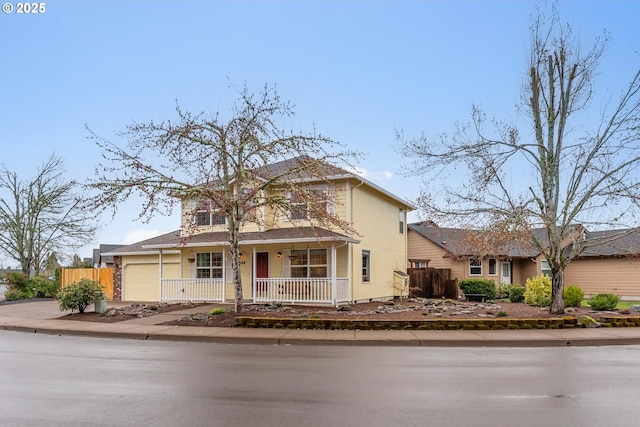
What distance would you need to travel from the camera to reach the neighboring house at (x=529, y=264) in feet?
97.5

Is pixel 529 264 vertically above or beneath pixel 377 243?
beneath

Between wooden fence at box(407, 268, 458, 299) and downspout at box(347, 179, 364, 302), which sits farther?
wooden fence at box(407, 268, 458, 299)

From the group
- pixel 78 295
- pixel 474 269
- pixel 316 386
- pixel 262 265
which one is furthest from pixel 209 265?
pixel 474 269

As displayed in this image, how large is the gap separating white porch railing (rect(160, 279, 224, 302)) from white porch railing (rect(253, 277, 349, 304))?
2.22m

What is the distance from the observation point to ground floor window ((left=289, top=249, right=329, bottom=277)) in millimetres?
19977

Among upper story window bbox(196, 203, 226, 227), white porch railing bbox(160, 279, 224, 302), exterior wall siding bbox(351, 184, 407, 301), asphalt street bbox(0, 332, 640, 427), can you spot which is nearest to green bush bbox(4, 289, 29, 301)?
white porch railing bbox(160, 279, 224, 302)

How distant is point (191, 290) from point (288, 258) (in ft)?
15.5

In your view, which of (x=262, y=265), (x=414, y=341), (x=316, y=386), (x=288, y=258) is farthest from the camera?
(x=262, y=265)

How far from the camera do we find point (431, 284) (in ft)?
88.7

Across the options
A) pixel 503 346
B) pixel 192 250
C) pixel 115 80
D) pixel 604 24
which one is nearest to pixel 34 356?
pixel 115 80

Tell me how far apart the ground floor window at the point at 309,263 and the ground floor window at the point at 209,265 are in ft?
11.9

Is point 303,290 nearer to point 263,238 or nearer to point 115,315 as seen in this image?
point 263,238

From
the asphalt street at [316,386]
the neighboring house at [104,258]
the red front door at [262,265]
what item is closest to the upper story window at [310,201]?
the red front door at [262,265]

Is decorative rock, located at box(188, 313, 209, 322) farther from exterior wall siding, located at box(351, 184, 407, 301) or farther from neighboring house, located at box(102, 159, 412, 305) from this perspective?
exterior wall siding, located at box(351, 184, 407, 301)
